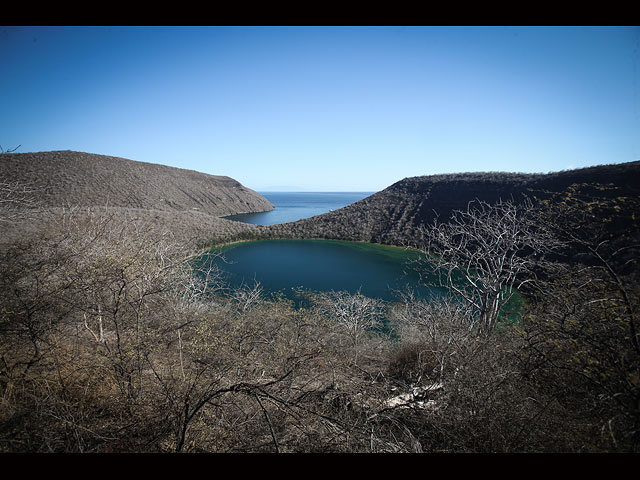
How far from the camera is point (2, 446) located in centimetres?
244

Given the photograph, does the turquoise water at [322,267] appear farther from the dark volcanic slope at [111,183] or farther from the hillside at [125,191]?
the dark volcanic slope at [111,183]

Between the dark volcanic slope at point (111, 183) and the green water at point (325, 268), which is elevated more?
the dark volcanic slope at point (111, 183)

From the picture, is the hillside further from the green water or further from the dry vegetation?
the dry vegetation

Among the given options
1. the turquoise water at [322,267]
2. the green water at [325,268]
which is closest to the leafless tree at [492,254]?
the green water at [325,268]

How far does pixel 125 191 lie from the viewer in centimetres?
4672

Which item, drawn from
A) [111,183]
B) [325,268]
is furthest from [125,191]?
[325,268]

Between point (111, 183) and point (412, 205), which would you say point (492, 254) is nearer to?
point (412, 205)

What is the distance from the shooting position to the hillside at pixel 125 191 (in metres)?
29.0

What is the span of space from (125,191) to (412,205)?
51531mm

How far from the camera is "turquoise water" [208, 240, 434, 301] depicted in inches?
683

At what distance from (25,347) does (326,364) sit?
15.8 feet

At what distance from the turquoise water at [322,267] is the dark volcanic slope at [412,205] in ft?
11.4
